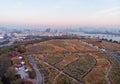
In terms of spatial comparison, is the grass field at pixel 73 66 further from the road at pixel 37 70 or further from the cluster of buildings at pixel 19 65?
the cluster of buildings at pixel 19 65

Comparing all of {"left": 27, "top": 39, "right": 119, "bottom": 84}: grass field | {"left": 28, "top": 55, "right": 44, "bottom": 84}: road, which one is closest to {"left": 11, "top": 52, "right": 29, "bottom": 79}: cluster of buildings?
{"left": 28, "top": 55, "right": 44, "bottom": 84}: road

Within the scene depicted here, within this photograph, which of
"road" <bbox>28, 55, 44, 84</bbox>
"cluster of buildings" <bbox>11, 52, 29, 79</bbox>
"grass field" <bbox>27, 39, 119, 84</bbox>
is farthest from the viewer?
"cluster of buildings" <bbox>11, 52, 29, 79</bbox>

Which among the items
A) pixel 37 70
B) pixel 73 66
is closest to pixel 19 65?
pixel 37 70

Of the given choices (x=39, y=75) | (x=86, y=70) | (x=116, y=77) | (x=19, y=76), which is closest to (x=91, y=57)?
(x=86, y=70)

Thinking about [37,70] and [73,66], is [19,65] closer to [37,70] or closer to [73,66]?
[37,70]

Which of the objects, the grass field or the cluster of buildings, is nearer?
the grass field

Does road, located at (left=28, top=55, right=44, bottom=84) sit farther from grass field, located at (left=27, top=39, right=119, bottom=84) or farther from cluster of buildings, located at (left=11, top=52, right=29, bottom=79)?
cluster of buildings, located at (left=11, top=52, right=29, bottom=79)

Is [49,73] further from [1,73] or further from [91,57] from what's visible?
[91,57]

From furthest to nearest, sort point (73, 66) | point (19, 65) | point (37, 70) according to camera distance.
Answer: point (73, 66) < point (19, 65) < point (37, 70)

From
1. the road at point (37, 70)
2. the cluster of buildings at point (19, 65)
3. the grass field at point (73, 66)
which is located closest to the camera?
the road at point (37, 70)

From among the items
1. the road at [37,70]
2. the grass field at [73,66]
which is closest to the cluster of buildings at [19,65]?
the road at [37,70]

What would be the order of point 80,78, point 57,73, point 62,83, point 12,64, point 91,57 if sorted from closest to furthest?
point 62,83
point 80,78
point 57,73
point 12,64
point 91,57
